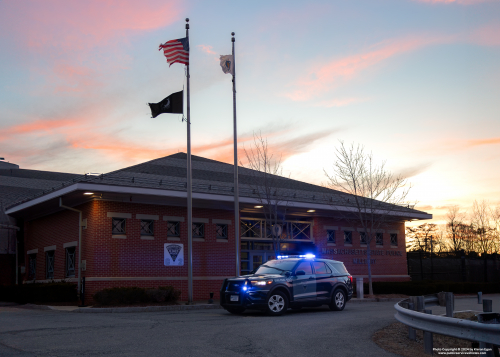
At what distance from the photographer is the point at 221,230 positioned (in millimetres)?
27062

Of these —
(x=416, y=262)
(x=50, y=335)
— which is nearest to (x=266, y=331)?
(x=50, y=335)

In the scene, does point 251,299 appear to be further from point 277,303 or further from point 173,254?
point 173,254

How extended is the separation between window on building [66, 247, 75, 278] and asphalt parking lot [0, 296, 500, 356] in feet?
Answer: 34.9

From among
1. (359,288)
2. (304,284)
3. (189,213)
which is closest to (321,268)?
(304,284)

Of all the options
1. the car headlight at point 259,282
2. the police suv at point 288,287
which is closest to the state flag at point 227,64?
the police suv at point 288,287

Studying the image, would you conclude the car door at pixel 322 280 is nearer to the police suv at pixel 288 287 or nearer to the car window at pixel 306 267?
the police suv at pixel 288 287

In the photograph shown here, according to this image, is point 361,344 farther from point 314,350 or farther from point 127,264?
point 127,264

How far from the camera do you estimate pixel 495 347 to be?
7176 mm

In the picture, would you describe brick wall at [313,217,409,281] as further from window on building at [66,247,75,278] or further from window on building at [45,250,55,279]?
window on building at [45,250,55,279]

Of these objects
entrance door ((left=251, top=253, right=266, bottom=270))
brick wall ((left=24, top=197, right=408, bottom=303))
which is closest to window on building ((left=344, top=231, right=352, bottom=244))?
brick wall ((left=24, top=197, right=408, bottom=303))

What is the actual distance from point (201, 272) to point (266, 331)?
14.7 meters

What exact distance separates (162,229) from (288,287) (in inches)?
393

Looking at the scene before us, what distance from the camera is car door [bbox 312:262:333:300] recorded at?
675 inches

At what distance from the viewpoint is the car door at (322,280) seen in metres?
17.1
